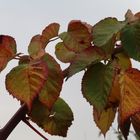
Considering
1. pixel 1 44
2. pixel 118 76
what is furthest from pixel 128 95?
pixel 1 44

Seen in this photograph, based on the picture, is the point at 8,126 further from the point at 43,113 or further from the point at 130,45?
the point at 130,45

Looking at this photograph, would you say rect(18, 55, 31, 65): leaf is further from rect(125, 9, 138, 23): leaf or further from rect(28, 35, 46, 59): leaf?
rect(125, 9, 138, 23): leaf

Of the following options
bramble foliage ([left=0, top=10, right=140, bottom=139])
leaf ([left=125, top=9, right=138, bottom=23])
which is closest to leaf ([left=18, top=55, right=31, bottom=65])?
bramble foliage ([left=0, top=10, right=140, bottom=139])

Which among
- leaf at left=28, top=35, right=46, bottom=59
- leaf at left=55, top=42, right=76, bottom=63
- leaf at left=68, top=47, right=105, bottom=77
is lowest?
leaf at left=55, top=42, right=76, bottom=63

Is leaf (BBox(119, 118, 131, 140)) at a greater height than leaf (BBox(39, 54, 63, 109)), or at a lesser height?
lesser

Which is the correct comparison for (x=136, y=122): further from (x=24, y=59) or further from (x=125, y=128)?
(x=24, y=59)

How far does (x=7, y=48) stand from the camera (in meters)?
0.43

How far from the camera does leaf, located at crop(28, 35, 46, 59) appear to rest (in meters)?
0.43

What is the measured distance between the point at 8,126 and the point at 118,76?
12 cm

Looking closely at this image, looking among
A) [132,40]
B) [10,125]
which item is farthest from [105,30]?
[10,125]

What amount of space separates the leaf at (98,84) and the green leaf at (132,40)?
0.02 metres

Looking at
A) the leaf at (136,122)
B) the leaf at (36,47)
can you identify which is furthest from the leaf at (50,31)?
the leaf at (136,122)

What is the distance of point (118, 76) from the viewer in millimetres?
401

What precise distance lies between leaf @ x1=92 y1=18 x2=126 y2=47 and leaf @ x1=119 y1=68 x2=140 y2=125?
0.12 ft
